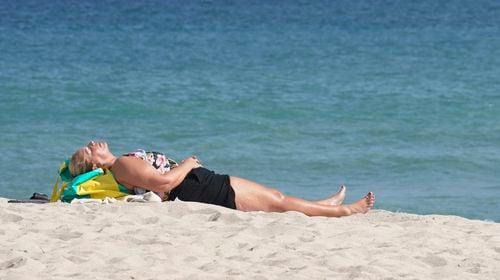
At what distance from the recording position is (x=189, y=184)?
809 cm

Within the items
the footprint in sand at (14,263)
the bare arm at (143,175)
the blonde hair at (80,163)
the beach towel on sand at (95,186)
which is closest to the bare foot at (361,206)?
the bare arm at (143,175)

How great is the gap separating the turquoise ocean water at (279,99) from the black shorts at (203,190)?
9.37 feet

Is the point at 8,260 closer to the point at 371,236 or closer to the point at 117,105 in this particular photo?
the point at 371,236

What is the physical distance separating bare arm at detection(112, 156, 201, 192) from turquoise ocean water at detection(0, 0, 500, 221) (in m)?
3.26

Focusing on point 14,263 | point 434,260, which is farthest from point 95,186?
point 434,260

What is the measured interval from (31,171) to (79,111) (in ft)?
14.1

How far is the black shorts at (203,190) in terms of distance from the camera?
809 cm

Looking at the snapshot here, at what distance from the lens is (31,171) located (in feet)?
41.0

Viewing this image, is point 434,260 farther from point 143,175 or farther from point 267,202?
point 143,175

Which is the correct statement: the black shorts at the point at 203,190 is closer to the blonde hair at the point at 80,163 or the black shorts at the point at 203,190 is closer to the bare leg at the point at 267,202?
the bare leg at the point at 267,202

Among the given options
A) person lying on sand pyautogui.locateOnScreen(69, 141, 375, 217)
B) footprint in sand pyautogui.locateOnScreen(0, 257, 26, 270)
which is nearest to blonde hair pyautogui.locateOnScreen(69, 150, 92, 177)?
person lying on sand pyautogui.locateOnScreen(69, 141, 375, 217)

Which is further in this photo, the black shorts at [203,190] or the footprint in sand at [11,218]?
the black shorts at [203,190]

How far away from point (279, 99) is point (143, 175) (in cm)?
1029

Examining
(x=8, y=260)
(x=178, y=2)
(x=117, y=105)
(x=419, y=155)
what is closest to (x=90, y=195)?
(x=8, y=260)
